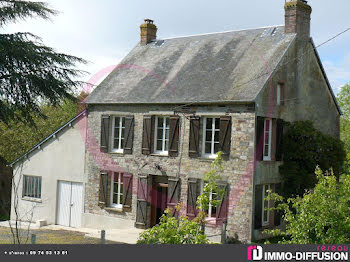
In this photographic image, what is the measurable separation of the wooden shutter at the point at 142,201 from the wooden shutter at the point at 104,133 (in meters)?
2.48

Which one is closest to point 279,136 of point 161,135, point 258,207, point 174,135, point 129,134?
point 258,207

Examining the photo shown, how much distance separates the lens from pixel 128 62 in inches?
932

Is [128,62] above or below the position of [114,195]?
above

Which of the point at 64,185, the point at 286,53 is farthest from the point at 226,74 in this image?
the point at 64,185

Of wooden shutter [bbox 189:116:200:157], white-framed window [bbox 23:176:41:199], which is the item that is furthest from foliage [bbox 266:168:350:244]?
white-framed window [bbox 23:176:41:199]

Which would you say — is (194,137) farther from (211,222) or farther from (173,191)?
(211,222)

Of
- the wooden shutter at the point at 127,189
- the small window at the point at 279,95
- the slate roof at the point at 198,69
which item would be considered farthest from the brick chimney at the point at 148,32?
the small window at the point at 279,95

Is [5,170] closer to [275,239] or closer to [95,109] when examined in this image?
[95,109]

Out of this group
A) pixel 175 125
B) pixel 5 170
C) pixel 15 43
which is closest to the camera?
pixel 15 43

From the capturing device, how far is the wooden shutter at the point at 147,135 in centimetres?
1978

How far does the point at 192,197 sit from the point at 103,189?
4.95 m

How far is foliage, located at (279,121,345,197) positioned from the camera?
1842 centimetres

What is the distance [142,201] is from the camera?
19875 millimetres

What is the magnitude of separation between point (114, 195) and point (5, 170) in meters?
9.02
